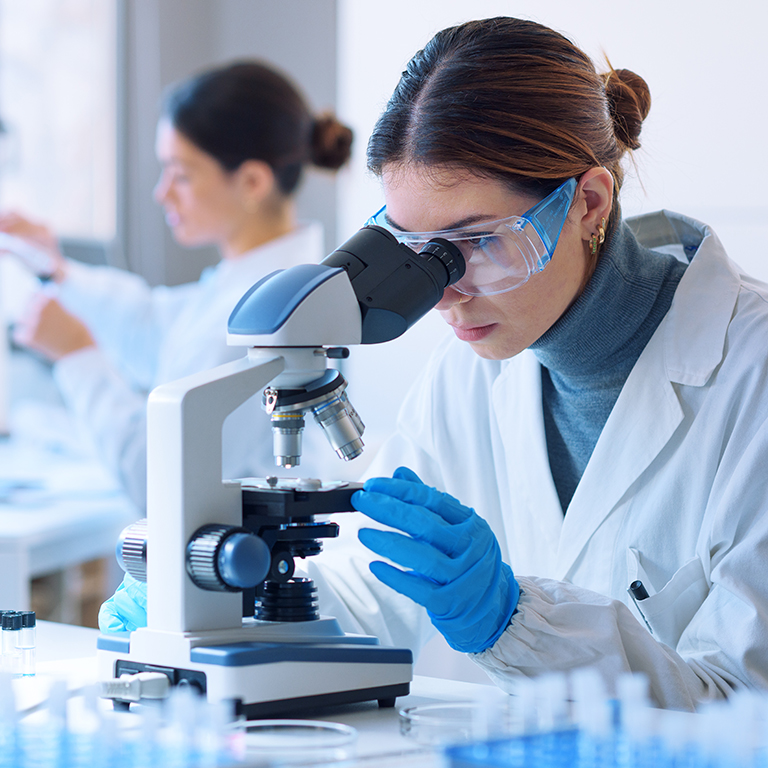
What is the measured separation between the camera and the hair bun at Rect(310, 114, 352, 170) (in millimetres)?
3109

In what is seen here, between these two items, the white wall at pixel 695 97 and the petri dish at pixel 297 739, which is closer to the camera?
the petri dish at pixel 297 739

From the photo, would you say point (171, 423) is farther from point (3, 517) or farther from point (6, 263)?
point (6, 263)

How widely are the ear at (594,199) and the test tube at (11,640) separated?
96cm

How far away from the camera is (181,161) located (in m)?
3.10

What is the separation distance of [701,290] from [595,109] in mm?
320

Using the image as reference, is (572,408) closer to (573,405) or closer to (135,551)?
(573,405)

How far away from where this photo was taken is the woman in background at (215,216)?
2.87m

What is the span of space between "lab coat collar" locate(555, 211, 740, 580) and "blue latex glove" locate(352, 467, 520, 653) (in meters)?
0.40

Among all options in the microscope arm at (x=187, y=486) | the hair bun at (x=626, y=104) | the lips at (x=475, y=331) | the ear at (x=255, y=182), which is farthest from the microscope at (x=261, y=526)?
the ear at (x=255, y=182)

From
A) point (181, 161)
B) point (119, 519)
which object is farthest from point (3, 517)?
point (181, 161)

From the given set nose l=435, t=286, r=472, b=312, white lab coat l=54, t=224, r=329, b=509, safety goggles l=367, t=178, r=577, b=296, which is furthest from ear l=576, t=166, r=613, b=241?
white lab coat l=54, t=224, r=329, b=509

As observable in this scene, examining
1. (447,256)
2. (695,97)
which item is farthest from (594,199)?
(695,97)

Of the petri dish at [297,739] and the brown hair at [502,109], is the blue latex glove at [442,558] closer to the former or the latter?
the petri dish at [297,739]

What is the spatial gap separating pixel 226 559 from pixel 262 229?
224 centimetres
